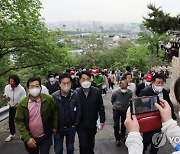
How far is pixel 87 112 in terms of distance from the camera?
15.7ft

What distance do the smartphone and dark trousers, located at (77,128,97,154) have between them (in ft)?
9.29

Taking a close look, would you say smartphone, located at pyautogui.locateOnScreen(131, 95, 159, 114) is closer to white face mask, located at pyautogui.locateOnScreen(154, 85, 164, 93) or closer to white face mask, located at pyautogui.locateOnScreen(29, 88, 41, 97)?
white face mask, located at pyautogui.locateOnScreen(29, 88, 41, 97)

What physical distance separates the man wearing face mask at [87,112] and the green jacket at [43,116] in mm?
589

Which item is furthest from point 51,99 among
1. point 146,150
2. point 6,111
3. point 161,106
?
point 6,111

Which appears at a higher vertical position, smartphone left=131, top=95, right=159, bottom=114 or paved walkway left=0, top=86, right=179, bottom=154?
smartphone left=131, top=95, right=159, bottom=114

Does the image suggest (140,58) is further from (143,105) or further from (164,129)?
(164,129)

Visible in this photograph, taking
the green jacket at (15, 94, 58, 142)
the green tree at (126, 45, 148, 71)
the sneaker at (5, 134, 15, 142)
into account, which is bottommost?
the green tree at (126, 45, 148, 71)

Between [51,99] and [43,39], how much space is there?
1096cm

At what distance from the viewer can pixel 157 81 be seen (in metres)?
4.94

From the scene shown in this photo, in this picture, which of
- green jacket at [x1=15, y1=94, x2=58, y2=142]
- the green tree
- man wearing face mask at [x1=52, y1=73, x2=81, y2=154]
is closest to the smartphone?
green jacket at [x1=15, y1=94, x2=58, y2=142]

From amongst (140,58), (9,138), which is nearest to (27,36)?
(9,138)

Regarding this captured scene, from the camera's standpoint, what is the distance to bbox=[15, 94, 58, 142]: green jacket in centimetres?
404

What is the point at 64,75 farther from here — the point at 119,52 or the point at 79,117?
the point at 119,52

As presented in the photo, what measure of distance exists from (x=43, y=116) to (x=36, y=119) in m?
0.11
